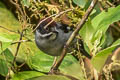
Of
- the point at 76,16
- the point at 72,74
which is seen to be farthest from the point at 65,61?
the point at 76,16

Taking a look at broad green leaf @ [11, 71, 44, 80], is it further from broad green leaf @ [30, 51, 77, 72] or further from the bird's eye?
the bird's eye

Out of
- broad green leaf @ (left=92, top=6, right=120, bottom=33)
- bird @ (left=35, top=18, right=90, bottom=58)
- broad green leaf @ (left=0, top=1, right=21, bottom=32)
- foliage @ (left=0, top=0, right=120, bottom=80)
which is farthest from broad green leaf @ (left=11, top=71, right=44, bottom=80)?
broad green leaf @ (left=0, top=1, right=21, bottom=32)

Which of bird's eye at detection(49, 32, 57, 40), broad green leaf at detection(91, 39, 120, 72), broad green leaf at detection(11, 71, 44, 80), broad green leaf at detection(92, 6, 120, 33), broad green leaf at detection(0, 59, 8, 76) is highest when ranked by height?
broad green leaf at detection(92, 6, 120, 33)

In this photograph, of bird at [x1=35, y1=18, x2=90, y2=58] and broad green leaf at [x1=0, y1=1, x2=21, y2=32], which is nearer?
bird at [x1=35, y1=18, x2=90, y2=58]

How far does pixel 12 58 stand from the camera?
5.28ft

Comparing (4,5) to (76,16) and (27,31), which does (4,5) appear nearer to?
(27,31)

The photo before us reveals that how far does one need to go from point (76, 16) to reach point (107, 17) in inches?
5.6

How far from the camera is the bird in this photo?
128 centimetres

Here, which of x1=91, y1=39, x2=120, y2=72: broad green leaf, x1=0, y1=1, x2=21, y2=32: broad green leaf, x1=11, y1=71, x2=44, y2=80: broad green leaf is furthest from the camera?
x1=0, y1=1, x2=21, y2=32: broad green leaf

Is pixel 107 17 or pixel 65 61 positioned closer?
pixel 107 17

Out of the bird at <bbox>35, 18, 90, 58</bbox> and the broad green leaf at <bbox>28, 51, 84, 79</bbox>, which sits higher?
the bird at <bbox>35, 18, 90, 58</bbox>

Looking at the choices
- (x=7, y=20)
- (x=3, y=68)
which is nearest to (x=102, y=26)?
(x=3, y=68)

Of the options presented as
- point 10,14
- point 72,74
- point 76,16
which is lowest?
point 72,74

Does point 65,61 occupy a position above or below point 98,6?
below
